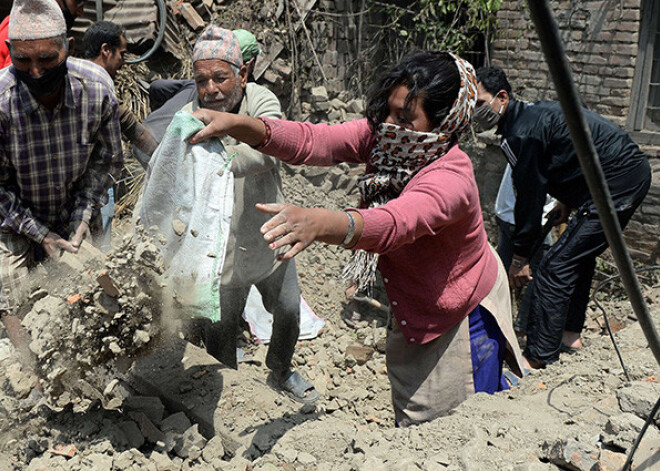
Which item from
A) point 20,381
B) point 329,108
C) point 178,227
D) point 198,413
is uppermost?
point 178,227

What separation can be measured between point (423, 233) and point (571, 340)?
3253mm

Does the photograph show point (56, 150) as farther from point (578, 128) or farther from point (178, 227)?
point (578, 128)

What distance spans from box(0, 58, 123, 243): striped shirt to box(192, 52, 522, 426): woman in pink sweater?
1.09 metres

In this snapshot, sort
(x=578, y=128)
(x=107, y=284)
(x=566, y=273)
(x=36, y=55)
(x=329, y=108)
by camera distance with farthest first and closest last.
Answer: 1. (x=329, y=108)
2. (x=566, y=273)
3. (x=36, y=55)
4. (x=107, y=284)
5. (x=578, y=128)

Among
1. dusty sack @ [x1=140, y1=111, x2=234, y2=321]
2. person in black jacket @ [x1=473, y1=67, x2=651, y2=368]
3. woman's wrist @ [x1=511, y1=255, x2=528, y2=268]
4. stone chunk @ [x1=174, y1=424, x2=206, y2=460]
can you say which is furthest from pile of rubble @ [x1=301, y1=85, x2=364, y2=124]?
stone chunk @ [x1=174, y1=424, x2=206, y2=460]

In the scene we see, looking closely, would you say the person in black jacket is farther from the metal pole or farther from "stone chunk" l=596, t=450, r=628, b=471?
the metal pole

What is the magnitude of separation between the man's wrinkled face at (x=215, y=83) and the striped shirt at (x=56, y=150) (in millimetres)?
567

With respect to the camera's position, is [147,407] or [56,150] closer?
[147,407]

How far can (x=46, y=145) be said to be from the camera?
3127 millimetres

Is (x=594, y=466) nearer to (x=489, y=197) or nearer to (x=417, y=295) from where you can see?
(x=417, y=295)

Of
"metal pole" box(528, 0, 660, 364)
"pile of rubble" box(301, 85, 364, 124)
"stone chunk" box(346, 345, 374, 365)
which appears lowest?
"stone chunk" box(346, 345, 374, 365)

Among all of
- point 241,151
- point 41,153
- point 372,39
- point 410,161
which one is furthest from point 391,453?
point 372,39

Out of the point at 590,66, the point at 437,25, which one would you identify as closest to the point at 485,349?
the point at 590,66

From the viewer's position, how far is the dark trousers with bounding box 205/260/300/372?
3.72m
